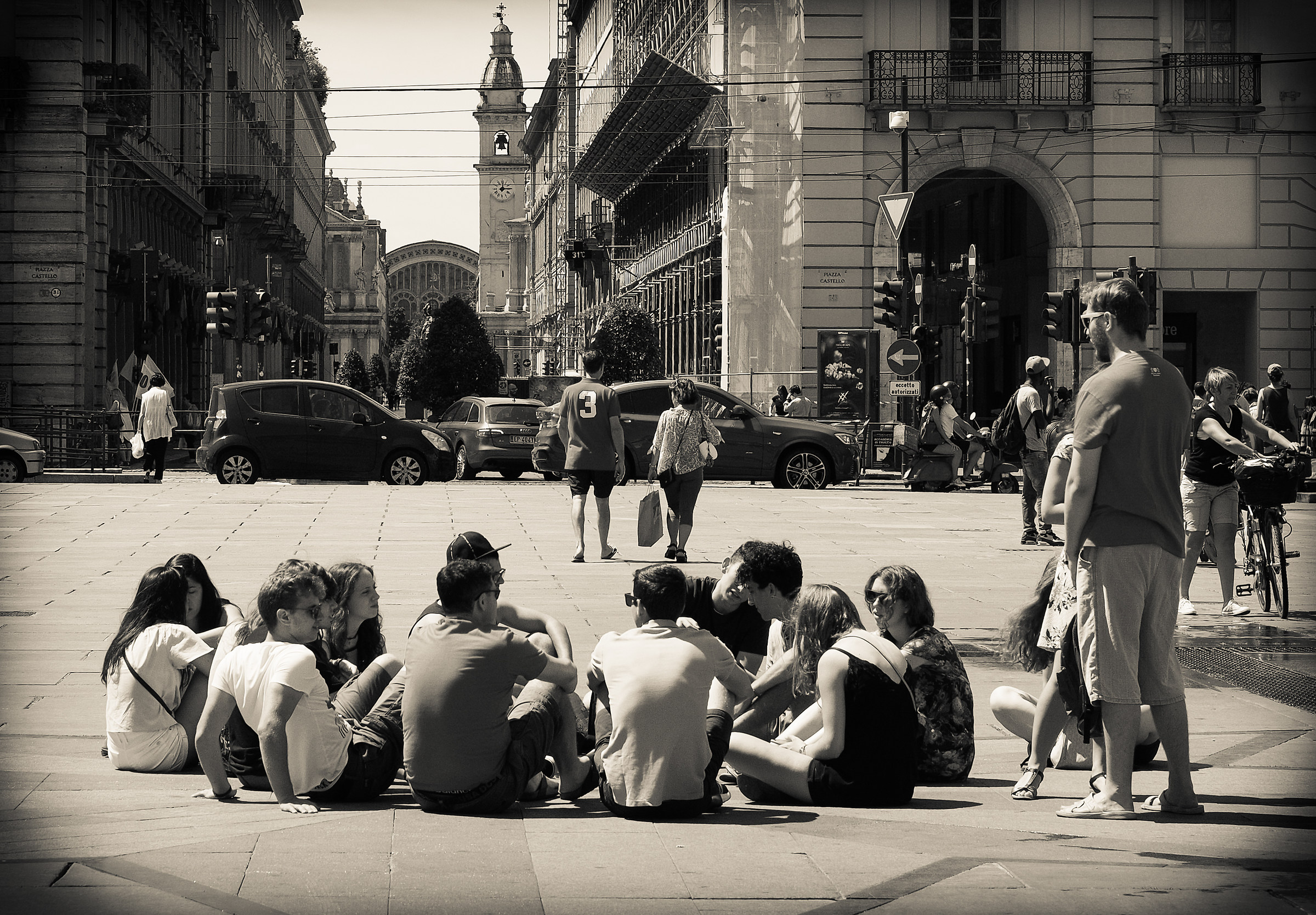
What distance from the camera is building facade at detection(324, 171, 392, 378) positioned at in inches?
5758

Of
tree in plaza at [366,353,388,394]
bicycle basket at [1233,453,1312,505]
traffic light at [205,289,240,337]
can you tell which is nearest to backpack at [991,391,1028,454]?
bicycle basket at [1233,453,1312,505]

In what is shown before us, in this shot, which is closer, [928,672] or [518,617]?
[928,672]

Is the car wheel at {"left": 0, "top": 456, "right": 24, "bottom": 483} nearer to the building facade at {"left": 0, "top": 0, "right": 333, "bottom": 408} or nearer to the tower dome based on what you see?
the building facade at {"left": 0, "top": 0, "right": 333, "bottom": 408}

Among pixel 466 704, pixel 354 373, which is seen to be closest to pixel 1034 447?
pixel 466 704

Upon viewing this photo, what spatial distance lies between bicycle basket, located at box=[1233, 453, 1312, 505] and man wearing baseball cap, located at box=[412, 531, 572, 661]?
5.97 m

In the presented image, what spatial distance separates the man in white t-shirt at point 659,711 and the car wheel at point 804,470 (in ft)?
62.2

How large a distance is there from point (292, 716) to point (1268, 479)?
24.6 feet

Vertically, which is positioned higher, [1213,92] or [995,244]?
[1213,92]

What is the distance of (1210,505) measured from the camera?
11.2m

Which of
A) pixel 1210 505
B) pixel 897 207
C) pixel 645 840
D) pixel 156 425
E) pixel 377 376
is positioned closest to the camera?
pixel 645 840

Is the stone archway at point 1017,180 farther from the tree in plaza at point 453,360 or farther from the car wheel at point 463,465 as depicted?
the tree in plaza at point 453,360

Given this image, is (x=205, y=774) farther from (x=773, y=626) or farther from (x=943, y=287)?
(x=943, y=287)

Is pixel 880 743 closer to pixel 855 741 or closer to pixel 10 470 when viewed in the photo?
pixel 855 741

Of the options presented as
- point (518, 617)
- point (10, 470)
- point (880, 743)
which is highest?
point (10, 470)
